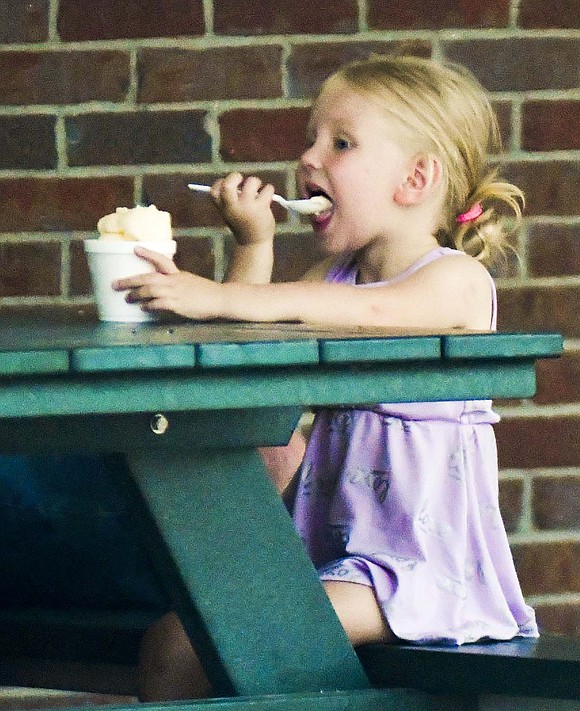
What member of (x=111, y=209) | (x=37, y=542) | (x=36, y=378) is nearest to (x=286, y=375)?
(x=36, y=378)

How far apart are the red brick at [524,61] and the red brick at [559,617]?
0.91 metres

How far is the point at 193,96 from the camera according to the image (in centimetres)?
261

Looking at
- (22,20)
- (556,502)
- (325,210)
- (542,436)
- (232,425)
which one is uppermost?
(22,20)

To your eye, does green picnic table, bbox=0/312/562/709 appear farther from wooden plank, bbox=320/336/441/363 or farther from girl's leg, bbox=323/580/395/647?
girl's leg, bbox=323/580/395/647

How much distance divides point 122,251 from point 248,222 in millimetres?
→ 457

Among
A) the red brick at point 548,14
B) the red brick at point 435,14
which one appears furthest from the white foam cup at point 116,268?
the red brick at point 548,14

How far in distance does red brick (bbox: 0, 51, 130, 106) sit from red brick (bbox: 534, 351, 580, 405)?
89cm

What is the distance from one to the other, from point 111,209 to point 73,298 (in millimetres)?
166

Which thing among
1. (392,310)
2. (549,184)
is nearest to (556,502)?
(549,184)

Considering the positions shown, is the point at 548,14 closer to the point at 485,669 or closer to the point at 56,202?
the point at 56,202

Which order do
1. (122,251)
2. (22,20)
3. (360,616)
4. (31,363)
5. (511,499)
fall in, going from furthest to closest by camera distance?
(511,499) → (22,20) → (360,616) → (122,251) → (31,363)

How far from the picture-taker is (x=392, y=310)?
1700 millimetres

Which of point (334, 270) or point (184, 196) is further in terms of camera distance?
point (184, 196)

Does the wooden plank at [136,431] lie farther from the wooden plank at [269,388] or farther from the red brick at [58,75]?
the red brick at [58,75]
